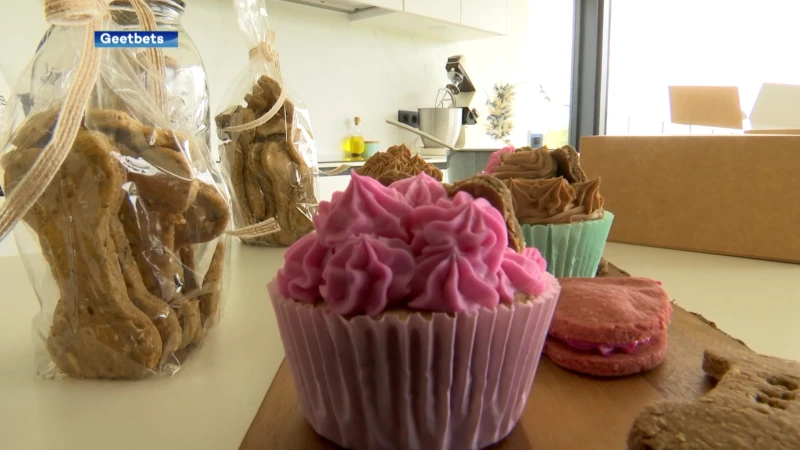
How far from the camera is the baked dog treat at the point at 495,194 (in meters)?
0.62

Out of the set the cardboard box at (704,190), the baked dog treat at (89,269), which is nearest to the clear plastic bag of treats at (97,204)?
the baked dog treat at (89,269)

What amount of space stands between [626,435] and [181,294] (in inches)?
23.0

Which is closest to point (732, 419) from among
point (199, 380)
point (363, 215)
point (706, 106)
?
point (363, 215)

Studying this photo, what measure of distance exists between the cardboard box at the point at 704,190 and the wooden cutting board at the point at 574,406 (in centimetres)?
68

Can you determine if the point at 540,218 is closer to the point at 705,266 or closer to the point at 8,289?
the point at 705,266

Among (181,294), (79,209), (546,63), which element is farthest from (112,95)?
(546,63)

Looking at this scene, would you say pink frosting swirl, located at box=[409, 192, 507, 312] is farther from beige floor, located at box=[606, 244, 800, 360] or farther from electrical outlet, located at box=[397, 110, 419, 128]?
electrical outlet, located at box=[397, 110, 419, 128]

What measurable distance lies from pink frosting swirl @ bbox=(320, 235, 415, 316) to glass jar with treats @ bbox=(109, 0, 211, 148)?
0.41 m

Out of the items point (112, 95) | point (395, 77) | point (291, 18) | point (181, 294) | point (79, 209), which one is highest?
point (291, 18)

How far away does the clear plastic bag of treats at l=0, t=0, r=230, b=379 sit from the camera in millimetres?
623

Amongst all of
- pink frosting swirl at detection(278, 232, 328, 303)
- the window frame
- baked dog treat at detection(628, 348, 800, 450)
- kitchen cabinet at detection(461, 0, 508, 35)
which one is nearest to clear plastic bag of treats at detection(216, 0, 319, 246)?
pink frosting swirl at detection(278, 232, 328, 303)

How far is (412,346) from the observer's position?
0.53 metres

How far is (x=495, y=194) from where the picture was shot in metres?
0.62

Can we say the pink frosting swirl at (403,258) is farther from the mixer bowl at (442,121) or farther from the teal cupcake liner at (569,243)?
the mixer bowl at (442,121)
